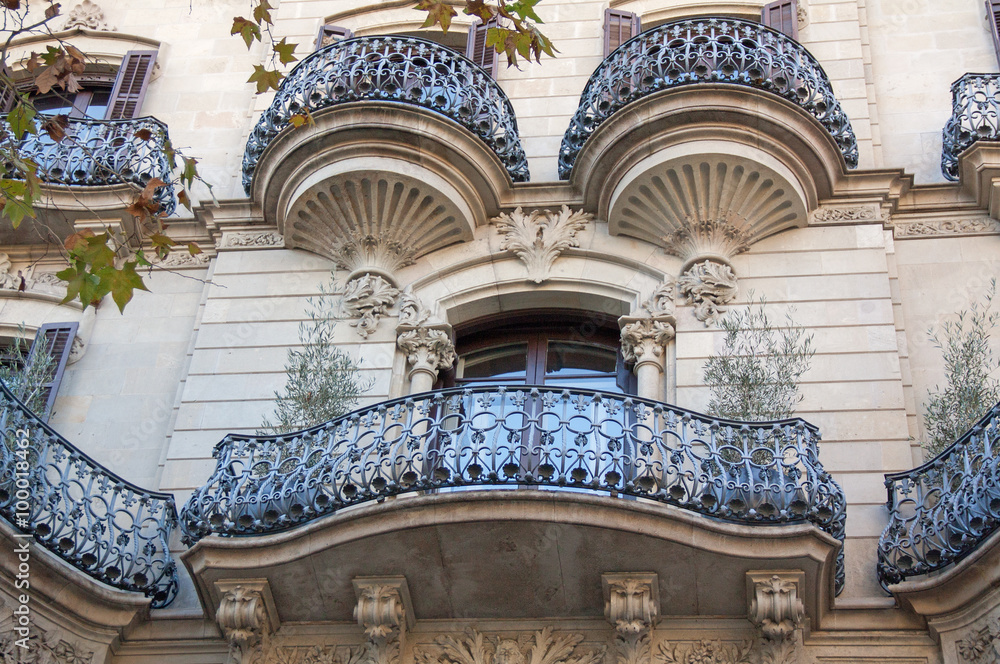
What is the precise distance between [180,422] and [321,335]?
1.33 m

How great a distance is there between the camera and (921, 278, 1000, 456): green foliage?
9672mm

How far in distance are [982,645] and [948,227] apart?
4505 millimetres

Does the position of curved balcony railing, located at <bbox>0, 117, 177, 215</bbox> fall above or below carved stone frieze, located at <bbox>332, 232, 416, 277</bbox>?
above

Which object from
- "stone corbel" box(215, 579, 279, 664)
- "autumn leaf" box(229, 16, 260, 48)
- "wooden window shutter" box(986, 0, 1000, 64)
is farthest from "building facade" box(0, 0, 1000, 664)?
"autumn leaf" box(229, 16, 260, 48)

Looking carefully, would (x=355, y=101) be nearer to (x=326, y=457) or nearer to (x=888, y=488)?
(x=326, y=457)

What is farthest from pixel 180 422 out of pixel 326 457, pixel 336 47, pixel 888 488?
pixel 888 488

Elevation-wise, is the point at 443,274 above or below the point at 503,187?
below

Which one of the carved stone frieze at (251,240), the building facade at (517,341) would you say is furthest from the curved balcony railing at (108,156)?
the carved stone frieze at (251,240)

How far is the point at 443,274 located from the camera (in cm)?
1170

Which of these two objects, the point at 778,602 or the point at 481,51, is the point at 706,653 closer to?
the point at 778,602

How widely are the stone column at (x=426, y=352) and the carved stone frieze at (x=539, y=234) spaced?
104 cm

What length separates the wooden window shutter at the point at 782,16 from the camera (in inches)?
525

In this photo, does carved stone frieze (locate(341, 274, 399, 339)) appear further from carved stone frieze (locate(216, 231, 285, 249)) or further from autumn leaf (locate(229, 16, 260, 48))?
autumn leaf (locate(229, 16, 260, 48))

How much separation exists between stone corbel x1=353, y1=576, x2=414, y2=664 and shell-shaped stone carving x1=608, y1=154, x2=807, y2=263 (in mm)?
4092
